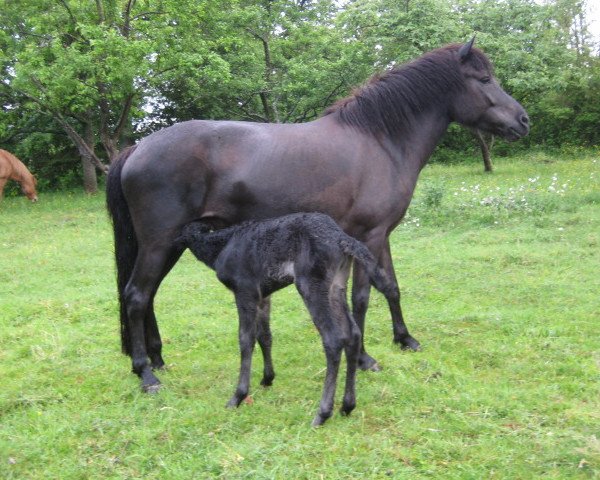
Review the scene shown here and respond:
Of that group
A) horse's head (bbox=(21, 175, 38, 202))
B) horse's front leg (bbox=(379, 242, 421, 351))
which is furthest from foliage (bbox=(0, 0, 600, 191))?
horse's front leg (bbox=(379, 242, 421, 351))

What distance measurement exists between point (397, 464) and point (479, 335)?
250 centimetres

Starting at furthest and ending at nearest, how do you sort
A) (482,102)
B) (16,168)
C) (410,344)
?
(16,168), (410,344), (482,102)

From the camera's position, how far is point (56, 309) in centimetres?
688

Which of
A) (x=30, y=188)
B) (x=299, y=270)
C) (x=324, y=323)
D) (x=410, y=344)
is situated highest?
(x=299, y=270)

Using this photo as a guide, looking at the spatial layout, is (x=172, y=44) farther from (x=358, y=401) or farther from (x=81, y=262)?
(x=358, y=401)

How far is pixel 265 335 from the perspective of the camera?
442 cm

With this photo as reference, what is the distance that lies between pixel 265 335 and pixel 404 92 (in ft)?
7.90

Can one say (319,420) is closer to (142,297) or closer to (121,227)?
(142,297)

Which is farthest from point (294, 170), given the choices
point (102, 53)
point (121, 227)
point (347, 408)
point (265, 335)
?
point (102, 53)

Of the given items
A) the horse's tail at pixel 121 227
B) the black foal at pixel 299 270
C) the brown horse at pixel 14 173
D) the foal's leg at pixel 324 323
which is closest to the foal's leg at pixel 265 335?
the black foal at pixel 299 270

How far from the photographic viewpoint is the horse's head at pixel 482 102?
514 centimetres

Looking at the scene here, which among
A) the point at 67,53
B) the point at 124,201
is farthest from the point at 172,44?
the point at 124,201

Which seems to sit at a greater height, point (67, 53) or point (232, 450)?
point (67, 53)

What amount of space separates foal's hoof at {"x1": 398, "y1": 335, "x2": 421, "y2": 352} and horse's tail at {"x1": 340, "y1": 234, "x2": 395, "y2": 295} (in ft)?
5.81
